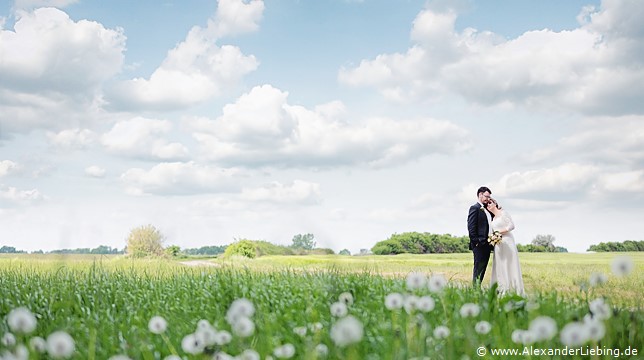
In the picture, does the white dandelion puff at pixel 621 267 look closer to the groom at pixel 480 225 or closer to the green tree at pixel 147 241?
the groom at pixel 480 225

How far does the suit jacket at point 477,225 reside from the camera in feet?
38.2

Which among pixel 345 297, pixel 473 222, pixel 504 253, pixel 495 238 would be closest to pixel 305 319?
pixel 345 297

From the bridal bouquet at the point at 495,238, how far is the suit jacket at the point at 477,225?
0.09 meters

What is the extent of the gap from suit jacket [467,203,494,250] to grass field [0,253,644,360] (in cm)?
389

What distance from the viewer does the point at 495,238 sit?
1184cm

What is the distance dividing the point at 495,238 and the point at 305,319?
23.4 ft

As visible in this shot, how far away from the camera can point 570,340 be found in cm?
328

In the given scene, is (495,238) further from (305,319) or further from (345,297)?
(345,297)

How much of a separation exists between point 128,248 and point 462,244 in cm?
2150

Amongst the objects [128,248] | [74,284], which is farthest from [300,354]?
[128,248]

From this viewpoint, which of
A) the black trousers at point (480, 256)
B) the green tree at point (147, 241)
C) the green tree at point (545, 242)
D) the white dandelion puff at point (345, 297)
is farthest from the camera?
the green tree at point (545, 242)

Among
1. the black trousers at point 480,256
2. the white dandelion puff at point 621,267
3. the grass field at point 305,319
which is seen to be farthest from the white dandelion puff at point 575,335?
the black trousers at point 480,256

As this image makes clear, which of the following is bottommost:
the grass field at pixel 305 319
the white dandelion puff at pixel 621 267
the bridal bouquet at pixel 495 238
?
the grass field at pixel 305 319

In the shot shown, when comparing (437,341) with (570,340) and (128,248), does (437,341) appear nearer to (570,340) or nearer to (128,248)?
(570,340)
